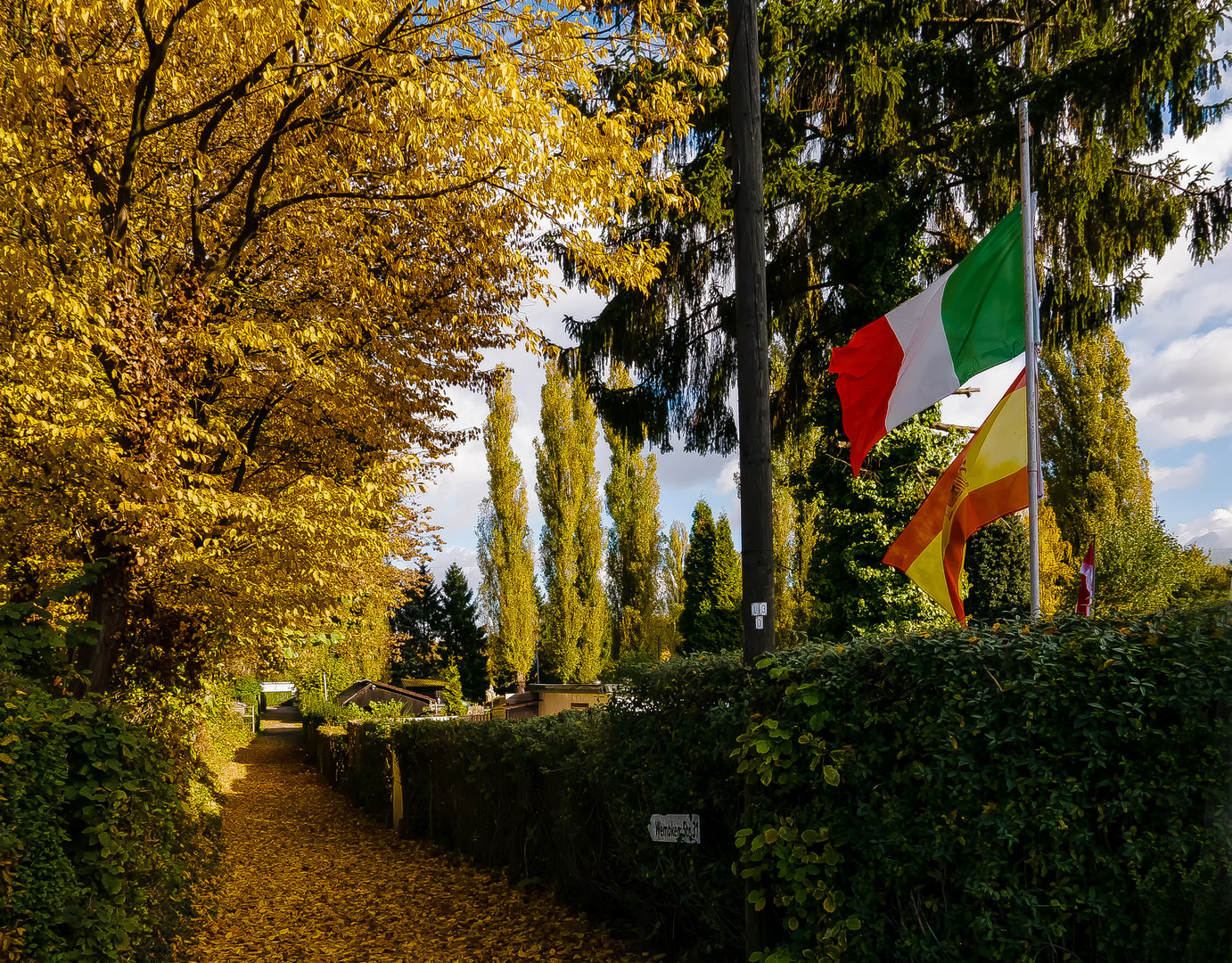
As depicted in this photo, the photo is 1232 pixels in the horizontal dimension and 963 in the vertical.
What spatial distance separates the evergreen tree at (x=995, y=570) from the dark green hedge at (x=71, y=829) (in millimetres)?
15475

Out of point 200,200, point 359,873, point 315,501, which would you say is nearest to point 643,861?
point 315,501

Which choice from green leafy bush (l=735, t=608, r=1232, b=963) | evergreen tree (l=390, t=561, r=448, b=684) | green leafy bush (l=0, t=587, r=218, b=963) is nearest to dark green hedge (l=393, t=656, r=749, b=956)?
green leafy bush (l=735, t=608, r=1232, b=963)

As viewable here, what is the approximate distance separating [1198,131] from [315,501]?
10.2 meters

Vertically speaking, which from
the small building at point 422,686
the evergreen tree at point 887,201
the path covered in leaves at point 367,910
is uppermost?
the evergreen tree at point 887,201

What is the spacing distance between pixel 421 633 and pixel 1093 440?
5451cm

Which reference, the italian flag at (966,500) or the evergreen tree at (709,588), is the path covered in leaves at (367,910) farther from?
the evergreen tree at (709,588)

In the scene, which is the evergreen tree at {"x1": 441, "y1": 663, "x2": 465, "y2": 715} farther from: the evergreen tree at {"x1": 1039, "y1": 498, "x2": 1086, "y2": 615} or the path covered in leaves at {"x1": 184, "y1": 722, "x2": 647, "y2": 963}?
the evergreen tree at {"x1": 1039, "y1": 498, "x2": 1086, "y2": 615}

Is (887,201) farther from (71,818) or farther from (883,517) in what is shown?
(71,818)

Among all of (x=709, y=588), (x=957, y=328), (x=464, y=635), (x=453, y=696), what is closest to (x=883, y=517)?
(x=957, y=328)

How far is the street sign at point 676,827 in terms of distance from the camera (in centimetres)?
517

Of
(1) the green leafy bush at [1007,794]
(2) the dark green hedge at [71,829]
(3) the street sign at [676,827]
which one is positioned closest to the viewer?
(1) the green leafy bush at [1007,794]

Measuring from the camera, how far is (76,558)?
26.5ft

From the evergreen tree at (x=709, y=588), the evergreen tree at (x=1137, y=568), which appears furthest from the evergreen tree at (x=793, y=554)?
the evergreen tree at (x=1137, y=568)

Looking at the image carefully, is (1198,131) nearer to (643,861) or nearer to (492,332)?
(492,332)
